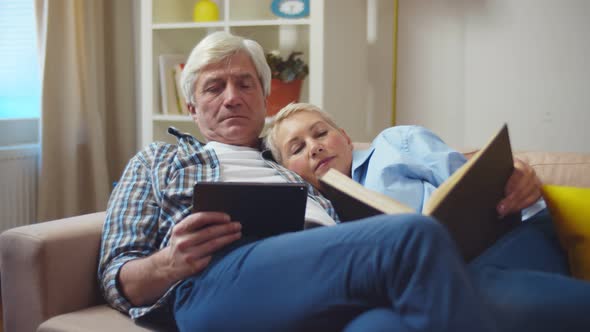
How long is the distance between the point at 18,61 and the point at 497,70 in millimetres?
2096

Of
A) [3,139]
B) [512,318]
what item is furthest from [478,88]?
[3,139]

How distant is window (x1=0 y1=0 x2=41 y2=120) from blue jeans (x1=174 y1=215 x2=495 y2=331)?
6.26ft

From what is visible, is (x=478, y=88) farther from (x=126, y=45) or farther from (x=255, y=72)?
Result: (x=126, y=45)

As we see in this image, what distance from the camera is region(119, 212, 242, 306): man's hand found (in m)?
1.14

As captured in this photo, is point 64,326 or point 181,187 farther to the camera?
point 181,187

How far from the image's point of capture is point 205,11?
2.77 metres

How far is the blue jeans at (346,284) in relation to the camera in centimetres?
85

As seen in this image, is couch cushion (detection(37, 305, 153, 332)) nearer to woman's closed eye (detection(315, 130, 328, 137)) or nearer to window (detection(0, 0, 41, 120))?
woman's closed eye (detection(315, 130, 328, 137))

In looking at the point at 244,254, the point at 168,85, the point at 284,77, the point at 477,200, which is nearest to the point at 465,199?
the point at 477,200

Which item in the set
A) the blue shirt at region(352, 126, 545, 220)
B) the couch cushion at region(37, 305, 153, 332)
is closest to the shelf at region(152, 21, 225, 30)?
the blue shirt at region(352, 126, 545, 220)

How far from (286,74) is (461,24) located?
798 mm

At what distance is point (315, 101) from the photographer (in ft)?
8.14

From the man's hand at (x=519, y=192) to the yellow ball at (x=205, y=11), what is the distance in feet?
5.90

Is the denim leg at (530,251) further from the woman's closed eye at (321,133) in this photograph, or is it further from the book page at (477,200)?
the woman's closed eye at (321,133)
